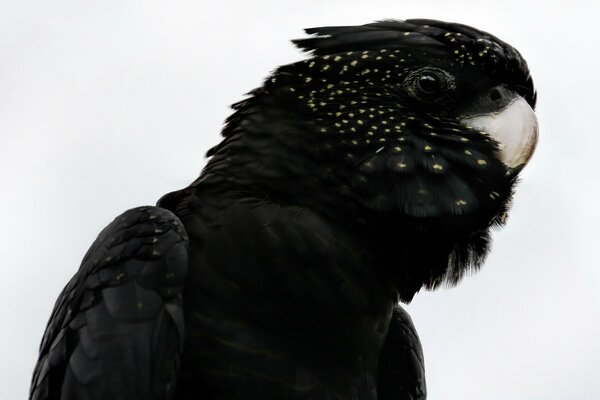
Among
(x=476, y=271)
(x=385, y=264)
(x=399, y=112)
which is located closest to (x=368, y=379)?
(x=385, y=264)

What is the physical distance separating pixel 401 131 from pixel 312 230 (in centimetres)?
72

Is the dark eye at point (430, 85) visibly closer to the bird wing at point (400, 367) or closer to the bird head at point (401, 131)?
the bird head at point (401, 131)

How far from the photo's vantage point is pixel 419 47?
17.7 ft

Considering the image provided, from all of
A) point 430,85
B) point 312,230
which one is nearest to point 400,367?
point 312,230

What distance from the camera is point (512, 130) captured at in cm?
521

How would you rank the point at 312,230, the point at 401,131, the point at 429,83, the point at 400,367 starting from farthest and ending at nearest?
the point at 400,367
the point at 429,83
the point at 401,131
the point at 312,230

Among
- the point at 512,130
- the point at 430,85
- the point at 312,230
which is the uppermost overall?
the point at 430,85

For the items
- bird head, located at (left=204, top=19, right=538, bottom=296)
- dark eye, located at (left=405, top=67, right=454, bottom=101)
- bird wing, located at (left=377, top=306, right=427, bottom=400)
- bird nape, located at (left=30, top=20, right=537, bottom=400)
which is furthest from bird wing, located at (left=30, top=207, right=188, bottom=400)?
bird wing, located at (left=377, top=306, right=427, bottom=400)

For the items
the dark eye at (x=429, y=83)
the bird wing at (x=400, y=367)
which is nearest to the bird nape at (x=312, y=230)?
the dark eye at (x=429, y=83)

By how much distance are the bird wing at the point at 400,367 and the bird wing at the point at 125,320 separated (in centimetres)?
168

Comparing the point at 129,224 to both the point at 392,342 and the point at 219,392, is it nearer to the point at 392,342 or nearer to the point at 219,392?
the point at 219,392

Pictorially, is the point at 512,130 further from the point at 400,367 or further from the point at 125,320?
the point at 125,320

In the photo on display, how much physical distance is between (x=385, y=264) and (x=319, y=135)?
2.48 ft

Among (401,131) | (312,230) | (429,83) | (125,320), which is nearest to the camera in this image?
(125,320)
